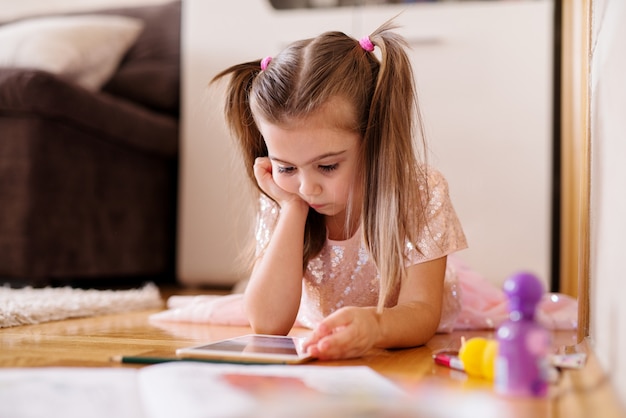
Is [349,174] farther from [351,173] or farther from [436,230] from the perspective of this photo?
[436,230]

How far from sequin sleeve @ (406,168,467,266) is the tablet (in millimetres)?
223

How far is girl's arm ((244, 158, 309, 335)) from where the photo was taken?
1.04 metres

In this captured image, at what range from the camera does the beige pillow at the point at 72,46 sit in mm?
2102

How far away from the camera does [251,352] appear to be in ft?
2.53

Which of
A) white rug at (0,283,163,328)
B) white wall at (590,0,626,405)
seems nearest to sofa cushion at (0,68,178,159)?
white rug at (0,283,163,328)

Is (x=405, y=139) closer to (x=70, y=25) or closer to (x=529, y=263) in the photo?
(x=529, y=263)

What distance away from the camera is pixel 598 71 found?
0.83m

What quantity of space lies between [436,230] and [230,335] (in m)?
0.35

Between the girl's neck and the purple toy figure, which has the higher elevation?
the girl's neck

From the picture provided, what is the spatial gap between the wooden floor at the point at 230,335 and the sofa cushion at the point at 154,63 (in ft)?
3.53

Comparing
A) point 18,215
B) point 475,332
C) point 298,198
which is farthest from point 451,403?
point 18,215

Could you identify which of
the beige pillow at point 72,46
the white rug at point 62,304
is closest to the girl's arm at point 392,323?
the white rug at point 62,304

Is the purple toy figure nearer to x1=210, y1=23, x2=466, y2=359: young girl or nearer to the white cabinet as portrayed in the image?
x1=210, y1=23, x2=466, y2=359: young girl

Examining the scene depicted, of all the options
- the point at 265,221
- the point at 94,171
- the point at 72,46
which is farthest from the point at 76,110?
the point at 265,221
